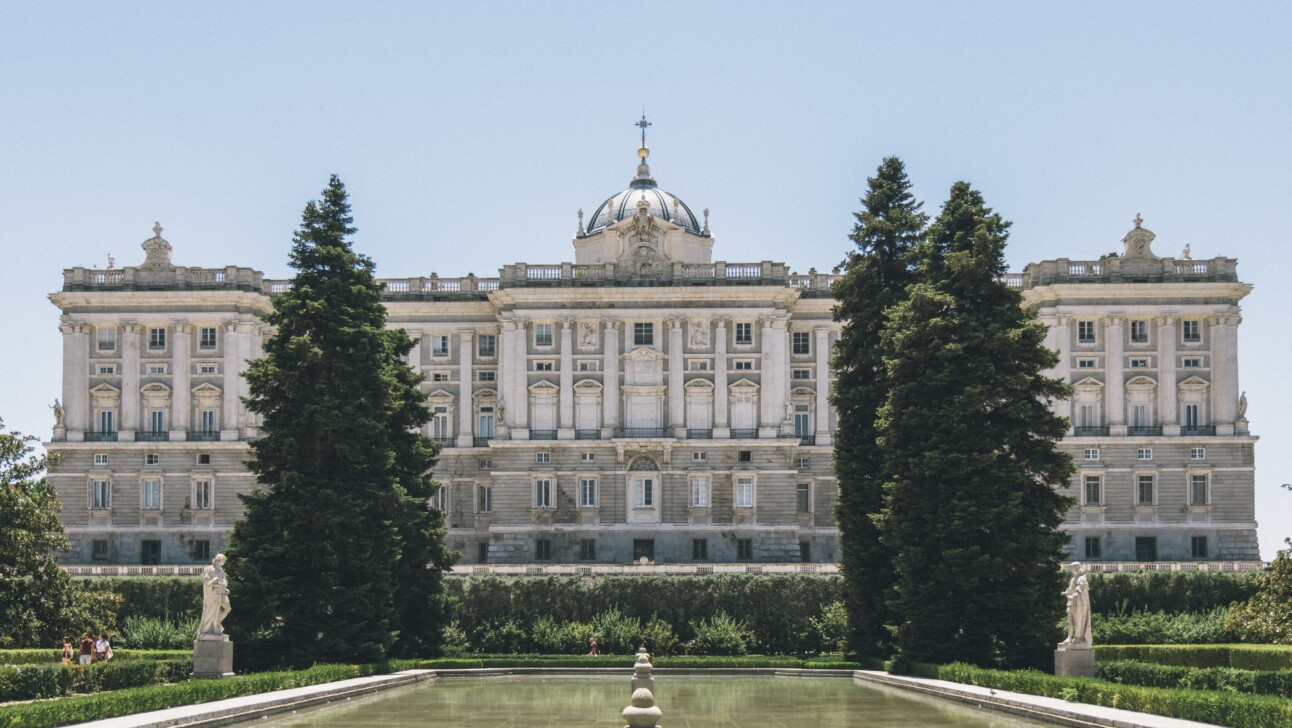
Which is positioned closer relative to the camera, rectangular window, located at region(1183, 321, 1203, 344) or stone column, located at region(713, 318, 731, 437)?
stone column, located at region(713, 318, 731, 437)

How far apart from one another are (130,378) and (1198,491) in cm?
5501

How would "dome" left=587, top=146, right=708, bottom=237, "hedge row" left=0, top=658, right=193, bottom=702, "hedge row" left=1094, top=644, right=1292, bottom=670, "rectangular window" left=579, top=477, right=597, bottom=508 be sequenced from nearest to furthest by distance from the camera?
"hedge row" left=0, top=658, right=193, bottom=702
"hedge row" left=1094, top=644, right=1292, bottom=670
"rectangular window" left=579, top=477, right=597, bottom=508
"dome" left=587, top=146, right=708, bottom=237

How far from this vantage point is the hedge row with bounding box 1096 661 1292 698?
29.5m

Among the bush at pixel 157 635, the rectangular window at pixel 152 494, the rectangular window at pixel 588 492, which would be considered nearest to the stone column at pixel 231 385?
the rectangular window at pixel 152 494

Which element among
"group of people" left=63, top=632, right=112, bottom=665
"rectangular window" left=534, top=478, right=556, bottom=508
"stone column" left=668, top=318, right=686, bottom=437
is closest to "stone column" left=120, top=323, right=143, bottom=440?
"rectangular window" left=534, top=478, right=556, bottom=508

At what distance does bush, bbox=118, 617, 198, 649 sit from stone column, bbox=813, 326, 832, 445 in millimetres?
37353

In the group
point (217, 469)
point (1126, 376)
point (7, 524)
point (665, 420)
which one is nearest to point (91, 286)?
point (217, 469)

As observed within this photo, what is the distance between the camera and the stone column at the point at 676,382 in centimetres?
7925

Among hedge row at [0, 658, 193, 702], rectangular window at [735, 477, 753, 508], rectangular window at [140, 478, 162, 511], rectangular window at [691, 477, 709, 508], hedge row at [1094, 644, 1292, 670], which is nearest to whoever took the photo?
hedge row at [0, 658, 193, 702]

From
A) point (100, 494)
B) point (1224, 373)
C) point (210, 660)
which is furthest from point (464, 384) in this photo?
point (210, 660)

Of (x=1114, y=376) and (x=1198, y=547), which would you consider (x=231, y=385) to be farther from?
(x=1198, y=547)

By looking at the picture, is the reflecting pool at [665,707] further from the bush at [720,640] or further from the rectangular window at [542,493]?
the rectangular window at [542,493]

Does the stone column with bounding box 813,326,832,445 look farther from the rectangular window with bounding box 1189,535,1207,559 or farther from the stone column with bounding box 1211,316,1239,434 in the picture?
the stone column with bounding box 1211,316,1239,434

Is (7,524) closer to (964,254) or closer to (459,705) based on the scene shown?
(459,705)
